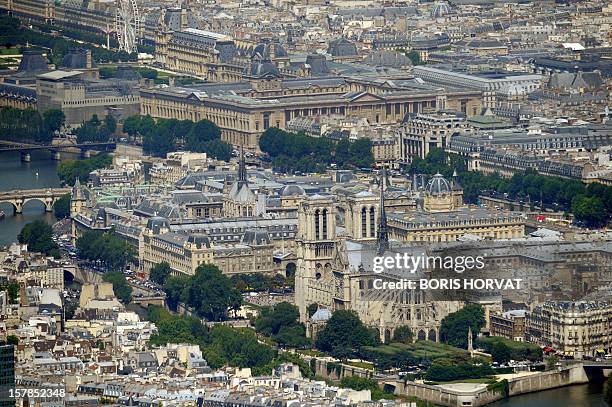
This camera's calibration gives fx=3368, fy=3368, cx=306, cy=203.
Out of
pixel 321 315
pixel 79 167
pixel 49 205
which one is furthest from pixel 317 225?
pixel 79 167

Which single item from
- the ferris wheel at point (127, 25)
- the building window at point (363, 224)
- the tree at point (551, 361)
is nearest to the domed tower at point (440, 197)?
the building window at point (363, 224)

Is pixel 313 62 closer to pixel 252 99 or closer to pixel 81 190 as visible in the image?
pixel 252 99

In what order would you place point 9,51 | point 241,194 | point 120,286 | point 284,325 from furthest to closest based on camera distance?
point 9,51
point 241,194
point 120,286
point 284,325

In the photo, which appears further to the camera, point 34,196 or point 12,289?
point 34,196

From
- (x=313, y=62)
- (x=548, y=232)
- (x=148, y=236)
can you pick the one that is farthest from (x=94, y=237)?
(x=313, y=62)

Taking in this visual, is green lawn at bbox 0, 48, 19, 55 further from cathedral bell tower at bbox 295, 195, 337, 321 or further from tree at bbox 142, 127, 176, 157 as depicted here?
cathedral bell tower at bbox 295, 195, 337, 321

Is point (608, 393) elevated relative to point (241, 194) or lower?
lower

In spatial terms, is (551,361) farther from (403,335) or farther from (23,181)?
(23,181)

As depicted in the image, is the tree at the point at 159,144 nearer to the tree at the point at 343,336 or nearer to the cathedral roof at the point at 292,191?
the cathedral roof at the point at 292,191
